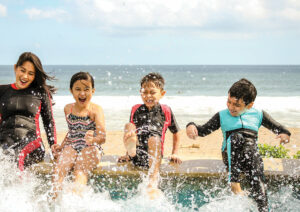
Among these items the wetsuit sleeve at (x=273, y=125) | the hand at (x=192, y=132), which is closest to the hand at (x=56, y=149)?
the hand at (x=192, y=132)

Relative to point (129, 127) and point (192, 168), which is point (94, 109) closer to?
point (129, 127)

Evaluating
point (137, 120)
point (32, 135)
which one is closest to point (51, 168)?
point (32, 135)

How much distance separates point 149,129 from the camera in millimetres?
3955

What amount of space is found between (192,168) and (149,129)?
69 cm

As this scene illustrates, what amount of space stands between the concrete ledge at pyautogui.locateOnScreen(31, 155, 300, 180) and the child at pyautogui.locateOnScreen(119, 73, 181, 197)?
0.13 m

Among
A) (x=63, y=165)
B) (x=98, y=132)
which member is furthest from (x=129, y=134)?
(x=63, y=165)

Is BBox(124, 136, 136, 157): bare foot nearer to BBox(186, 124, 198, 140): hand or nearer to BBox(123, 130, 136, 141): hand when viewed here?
BBox(123, 130, 136, 141): hand

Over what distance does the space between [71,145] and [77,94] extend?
63cm

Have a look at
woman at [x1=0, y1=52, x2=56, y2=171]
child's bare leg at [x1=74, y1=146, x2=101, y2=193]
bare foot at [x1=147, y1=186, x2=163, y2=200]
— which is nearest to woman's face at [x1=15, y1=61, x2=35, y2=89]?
woman at [x1=0, y1=52, x2=56, y2=171]

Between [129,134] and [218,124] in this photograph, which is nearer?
[129,134]

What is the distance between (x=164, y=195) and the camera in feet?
12.0

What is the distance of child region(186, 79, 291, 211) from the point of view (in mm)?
3396

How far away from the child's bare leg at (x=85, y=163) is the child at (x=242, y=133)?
1130mm

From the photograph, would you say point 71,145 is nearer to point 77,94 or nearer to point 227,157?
point 77,94
